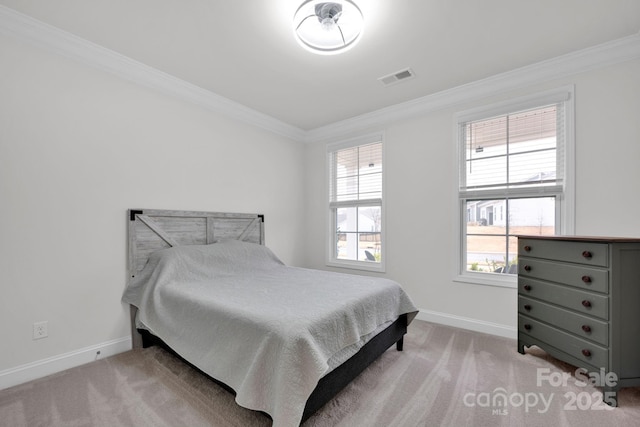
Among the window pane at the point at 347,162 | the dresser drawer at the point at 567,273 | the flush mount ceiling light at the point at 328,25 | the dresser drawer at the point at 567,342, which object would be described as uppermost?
the flush mount ceiling light at the point at 328,25

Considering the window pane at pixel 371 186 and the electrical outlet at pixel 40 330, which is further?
the window pane at pixel 371 186

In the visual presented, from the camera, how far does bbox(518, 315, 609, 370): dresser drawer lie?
1.80 m

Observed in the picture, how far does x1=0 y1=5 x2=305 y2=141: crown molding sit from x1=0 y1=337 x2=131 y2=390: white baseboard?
2.31 metres

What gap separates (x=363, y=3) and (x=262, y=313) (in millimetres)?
2043

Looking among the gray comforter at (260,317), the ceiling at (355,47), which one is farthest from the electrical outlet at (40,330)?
the ceiling at (355,47)

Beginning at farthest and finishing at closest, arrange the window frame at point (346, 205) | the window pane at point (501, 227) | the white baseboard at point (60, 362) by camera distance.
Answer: the window frame at point (346, 205), the window pane at point (501, 227), the white baseboard at point (60, 362)

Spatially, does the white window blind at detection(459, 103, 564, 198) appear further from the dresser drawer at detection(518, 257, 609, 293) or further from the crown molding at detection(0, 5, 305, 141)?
the crown molding at detection(0, 5, 305, 141)

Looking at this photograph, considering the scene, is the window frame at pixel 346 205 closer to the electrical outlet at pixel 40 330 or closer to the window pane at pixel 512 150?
the window pane at pixel 512 150

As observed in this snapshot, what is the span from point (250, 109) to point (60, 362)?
2980 mm

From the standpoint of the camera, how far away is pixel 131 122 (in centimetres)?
251

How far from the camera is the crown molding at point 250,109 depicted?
2.03 meters

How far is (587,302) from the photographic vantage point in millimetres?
1873

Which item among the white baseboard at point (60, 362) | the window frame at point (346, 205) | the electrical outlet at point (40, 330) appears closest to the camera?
the white baseboard at point (60, 362)

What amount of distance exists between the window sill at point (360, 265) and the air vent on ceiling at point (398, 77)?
6.90ft
